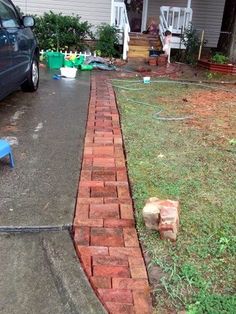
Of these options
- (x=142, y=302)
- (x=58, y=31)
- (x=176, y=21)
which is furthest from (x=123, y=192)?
(x=176, y=21)

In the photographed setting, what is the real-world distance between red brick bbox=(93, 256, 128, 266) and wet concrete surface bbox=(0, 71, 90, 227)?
1.52 ft

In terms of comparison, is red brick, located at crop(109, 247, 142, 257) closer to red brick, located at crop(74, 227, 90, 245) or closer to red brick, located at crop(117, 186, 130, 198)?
red brick, located at crop(74, 227, 90, 245)

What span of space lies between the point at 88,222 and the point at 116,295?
30.0 inches

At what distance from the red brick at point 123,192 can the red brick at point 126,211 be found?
0.16 m

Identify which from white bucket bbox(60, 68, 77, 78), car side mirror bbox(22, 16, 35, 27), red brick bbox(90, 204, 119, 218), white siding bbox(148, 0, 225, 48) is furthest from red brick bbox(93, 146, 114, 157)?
white siding bbox(148, 0, 225, 48)

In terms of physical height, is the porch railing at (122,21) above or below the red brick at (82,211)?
above

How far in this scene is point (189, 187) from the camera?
3502mm

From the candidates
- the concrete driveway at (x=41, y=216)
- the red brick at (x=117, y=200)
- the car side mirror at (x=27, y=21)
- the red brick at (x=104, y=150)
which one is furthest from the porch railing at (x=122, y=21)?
the red brick at (x=117, y=200)

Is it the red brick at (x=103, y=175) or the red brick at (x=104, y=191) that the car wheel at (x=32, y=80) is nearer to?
the red brick at (x=103, y=175)

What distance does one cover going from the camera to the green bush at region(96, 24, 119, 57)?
11.8 m

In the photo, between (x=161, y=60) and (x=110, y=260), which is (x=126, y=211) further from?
(x=161, y=60)

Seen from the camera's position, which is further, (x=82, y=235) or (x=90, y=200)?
(x=90, y=200)

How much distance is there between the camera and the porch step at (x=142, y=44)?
40.9 feet

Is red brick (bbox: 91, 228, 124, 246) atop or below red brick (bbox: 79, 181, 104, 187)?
below
